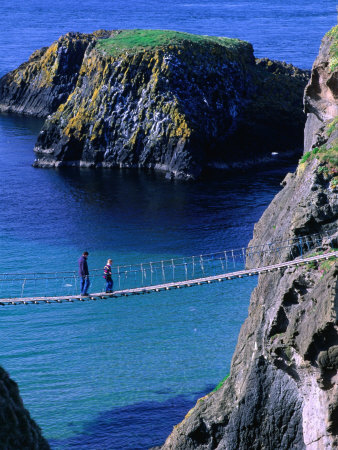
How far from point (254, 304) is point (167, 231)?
27525 mm

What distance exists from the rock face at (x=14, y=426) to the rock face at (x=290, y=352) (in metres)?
8.23

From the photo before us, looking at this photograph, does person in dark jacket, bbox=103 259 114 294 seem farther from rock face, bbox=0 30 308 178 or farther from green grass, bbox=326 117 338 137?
rock face, bbox=0 30 308 178

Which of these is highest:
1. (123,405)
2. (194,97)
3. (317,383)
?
(194,97)

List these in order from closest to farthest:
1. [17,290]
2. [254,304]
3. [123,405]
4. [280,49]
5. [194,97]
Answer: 1. [254,304]
2. [123,405]
3. [17,290]
4. [194,97]
5. [280,49]

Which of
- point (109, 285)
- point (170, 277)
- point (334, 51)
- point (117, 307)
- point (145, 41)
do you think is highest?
point (145, 41)

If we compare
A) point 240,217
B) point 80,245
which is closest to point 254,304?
point 80,245

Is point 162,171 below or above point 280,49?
below

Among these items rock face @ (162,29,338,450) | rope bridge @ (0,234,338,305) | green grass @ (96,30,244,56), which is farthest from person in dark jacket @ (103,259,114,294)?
green grass @ (96,30,244,56)

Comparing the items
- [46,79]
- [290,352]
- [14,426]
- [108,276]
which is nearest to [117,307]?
[108,276]

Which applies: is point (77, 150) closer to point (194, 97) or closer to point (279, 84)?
point (194, 97)

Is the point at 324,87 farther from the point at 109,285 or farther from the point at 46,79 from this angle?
the point at 46,79

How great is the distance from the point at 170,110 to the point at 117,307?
33458mm

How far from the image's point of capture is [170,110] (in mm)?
78812

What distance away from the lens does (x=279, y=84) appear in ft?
299
